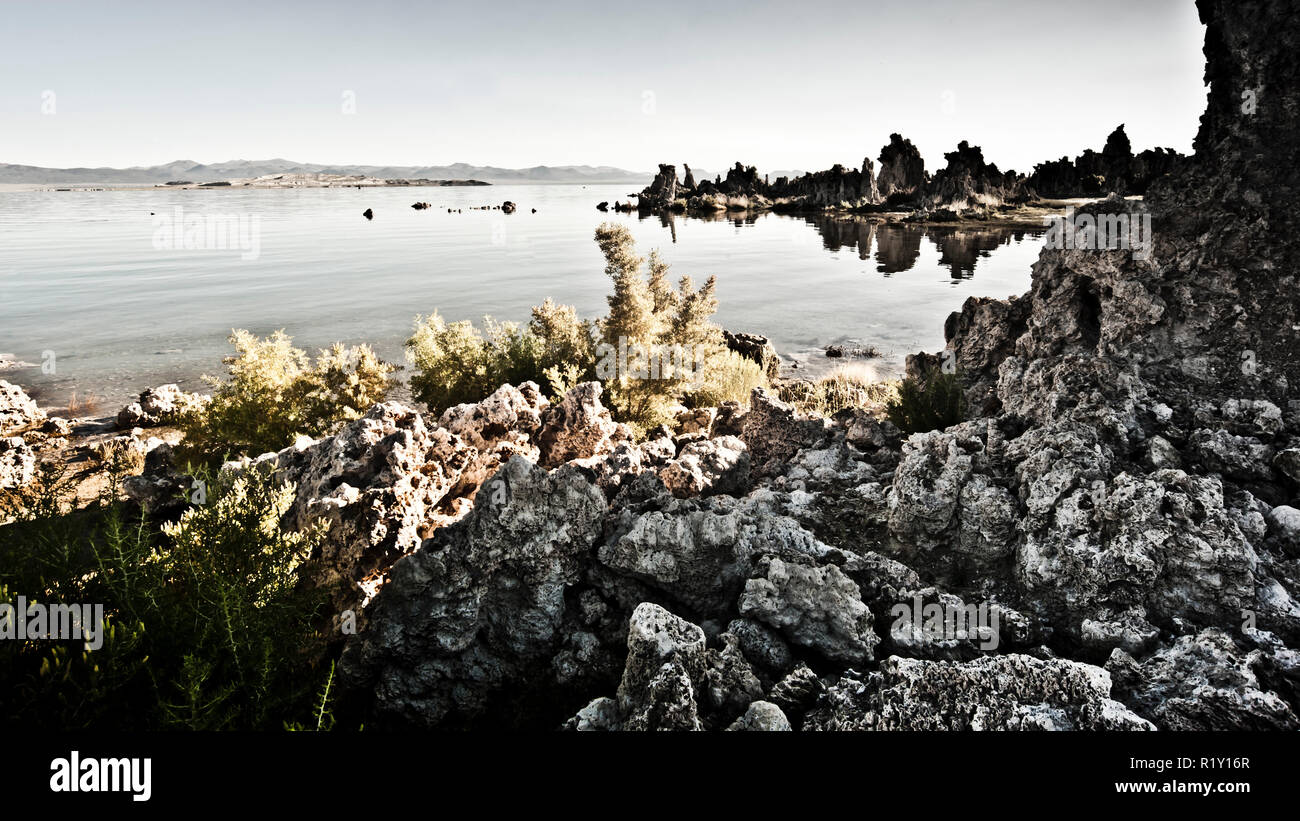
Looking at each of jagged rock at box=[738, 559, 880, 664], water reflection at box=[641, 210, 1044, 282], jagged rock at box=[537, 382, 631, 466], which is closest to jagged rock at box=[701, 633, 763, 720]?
jagged rock at box=[738, 559, 880, 664]

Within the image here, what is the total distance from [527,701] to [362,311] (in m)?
22.9

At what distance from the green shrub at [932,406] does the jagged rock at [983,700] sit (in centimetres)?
464

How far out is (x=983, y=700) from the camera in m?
2.85

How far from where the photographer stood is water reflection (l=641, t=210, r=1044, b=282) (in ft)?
136

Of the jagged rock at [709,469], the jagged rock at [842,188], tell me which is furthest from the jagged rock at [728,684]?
the jagged rock at [842,188]

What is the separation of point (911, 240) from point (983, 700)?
6205 centimetres

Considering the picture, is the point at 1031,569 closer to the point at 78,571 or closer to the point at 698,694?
the point at 698,694

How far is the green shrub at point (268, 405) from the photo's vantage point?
8656mm

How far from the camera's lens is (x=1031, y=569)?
4.12m

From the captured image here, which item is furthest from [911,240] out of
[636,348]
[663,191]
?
[663,191]

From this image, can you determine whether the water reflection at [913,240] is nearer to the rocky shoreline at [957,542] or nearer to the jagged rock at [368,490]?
the rocky shoreline at [957,542]

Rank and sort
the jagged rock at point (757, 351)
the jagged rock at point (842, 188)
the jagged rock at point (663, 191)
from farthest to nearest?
the jagged rock at point (663, 191) → the jagged rock at point (842, 188) → the jagged rock at point (757, 351)

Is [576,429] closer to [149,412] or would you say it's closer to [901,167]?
[149,412]

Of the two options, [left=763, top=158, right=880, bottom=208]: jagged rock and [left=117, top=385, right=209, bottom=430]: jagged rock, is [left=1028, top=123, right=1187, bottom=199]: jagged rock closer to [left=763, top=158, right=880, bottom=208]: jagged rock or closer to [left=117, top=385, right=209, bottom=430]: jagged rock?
[left=763, top=158, right=880, bottom=208]: jagged rock
